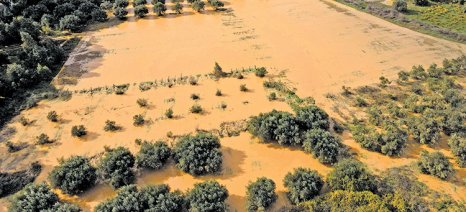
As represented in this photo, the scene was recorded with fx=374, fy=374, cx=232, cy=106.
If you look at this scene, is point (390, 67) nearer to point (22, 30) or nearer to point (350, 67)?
point (350, 67)

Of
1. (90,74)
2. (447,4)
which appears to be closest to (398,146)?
(90,74)

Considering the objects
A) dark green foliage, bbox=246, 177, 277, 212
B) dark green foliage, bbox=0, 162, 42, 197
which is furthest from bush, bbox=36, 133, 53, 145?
dark green foliage, bbox=246, 177, 277, 212

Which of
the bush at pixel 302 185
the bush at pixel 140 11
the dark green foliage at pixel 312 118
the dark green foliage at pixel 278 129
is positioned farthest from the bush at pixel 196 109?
the bush at pixel 140 11

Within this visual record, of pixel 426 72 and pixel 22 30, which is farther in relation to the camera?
pixel 22 30

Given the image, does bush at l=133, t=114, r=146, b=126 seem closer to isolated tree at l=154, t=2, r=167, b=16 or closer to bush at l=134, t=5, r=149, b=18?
bush at l=134, t=5, r=149, b=18

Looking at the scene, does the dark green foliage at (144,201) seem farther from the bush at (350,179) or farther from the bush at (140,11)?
the bush at (140,11)
